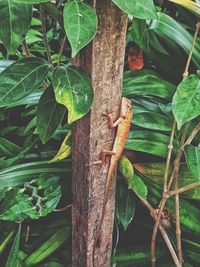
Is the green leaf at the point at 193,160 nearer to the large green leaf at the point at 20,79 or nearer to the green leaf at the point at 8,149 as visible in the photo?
the large green leaf at the point at 20,79

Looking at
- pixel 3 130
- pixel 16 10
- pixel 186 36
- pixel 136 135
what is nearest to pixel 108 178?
pixel 136 135

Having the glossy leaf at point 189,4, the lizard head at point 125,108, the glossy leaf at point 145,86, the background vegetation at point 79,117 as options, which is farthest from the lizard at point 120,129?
the glossy leaf at point 145,86

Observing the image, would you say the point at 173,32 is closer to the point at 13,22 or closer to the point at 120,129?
the point at 120,129

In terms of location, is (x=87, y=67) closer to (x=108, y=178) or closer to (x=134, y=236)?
(x=108, y=178)

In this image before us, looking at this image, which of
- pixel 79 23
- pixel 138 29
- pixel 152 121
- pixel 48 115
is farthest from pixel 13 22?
pixel 152 121

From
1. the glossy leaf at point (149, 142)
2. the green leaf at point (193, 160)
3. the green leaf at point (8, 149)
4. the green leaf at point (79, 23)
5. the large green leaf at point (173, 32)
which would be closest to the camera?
the green leaf at point (79, 23)

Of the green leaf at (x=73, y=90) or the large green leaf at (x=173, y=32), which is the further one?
the large green leaf at (x=173, y=32)
